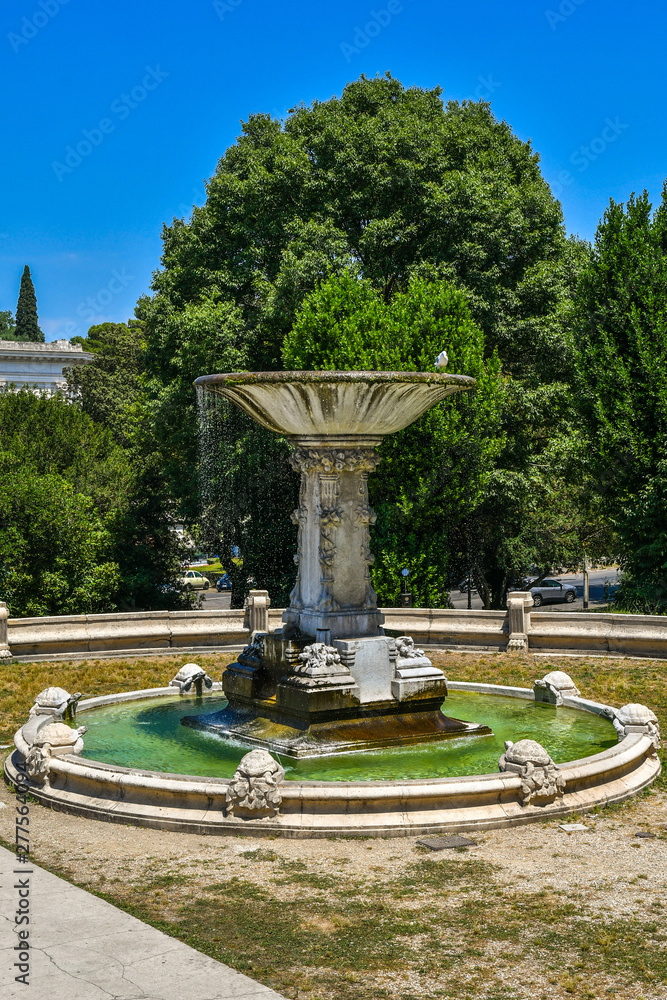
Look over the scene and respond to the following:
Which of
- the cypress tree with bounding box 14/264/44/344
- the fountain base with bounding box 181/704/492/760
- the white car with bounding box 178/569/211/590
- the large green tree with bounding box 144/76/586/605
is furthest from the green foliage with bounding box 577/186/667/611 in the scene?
the cypress tree with bounding box 14/264/44/344

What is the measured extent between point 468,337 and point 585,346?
3123 millimetres

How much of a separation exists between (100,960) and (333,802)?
3820mm

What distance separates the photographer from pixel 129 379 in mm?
64500

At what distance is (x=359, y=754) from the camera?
13305 mm

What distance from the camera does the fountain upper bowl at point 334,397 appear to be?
13.6 m

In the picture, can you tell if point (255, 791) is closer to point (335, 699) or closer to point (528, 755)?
point (528, 755)

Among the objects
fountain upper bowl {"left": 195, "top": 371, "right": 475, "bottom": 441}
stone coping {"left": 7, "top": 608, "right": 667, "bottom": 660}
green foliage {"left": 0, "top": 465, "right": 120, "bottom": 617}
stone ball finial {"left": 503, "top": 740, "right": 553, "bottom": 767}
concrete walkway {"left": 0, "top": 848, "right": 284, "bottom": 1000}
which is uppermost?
fountain upper bowl {"left": 195, "top": 371, "right": 475, "bottom": 441}

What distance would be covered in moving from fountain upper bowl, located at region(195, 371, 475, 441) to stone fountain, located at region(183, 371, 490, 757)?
0.06 feet

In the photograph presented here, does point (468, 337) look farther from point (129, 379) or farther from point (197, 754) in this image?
point (129, 379)

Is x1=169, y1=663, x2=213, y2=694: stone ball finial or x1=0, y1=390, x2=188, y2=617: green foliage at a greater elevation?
x1=0, y1=390, x2=188, y2=617: green foliage

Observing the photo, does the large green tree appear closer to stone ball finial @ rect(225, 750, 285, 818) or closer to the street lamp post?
the street lamp post

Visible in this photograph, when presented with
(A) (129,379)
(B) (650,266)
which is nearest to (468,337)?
(B) (650,266)

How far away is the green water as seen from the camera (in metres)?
12.6

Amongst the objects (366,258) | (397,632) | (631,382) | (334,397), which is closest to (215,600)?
(366,258)
